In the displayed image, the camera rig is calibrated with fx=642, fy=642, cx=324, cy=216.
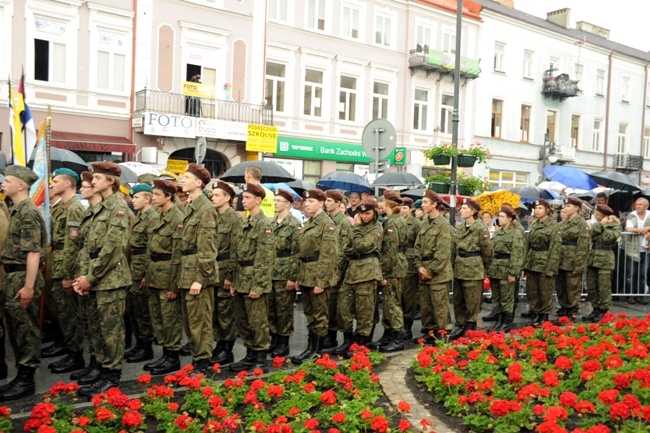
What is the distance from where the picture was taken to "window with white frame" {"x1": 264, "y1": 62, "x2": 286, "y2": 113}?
2505cm

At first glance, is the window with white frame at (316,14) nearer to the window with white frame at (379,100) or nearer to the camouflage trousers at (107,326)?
the window with white frame at (379,100)

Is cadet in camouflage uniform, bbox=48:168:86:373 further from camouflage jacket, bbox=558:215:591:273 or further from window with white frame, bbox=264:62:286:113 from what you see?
window with white frame, bbox=264:62:286:113

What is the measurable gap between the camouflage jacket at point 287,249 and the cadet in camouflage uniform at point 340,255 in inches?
24.8

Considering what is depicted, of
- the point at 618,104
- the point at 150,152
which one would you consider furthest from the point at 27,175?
the point at 618,104

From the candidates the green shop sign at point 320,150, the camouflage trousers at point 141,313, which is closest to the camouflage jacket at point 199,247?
the camouflage trousers at point 141,313

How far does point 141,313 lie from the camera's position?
734 centimetres

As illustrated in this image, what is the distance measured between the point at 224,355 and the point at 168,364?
0.74 m

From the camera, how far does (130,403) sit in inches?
193

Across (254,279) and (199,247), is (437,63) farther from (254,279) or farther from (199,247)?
(199,247)

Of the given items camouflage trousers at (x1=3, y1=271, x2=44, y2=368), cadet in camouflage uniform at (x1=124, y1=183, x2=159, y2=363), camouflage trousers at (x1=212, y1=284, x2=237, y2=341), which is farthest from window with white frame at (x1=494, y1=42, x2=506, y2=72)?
camouflage trousers at (x1=3, y1=271, x2=44, y2=368)

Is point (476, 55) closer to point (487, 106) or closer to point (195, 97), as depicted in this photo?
point (487, 106)

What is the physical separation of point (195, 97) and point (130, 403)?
60.7ft

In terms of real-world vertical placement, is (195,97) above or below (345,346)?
above

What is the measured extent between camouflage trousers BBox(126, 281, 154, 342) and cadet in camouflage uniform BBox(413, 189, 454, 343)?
335 centimetres
